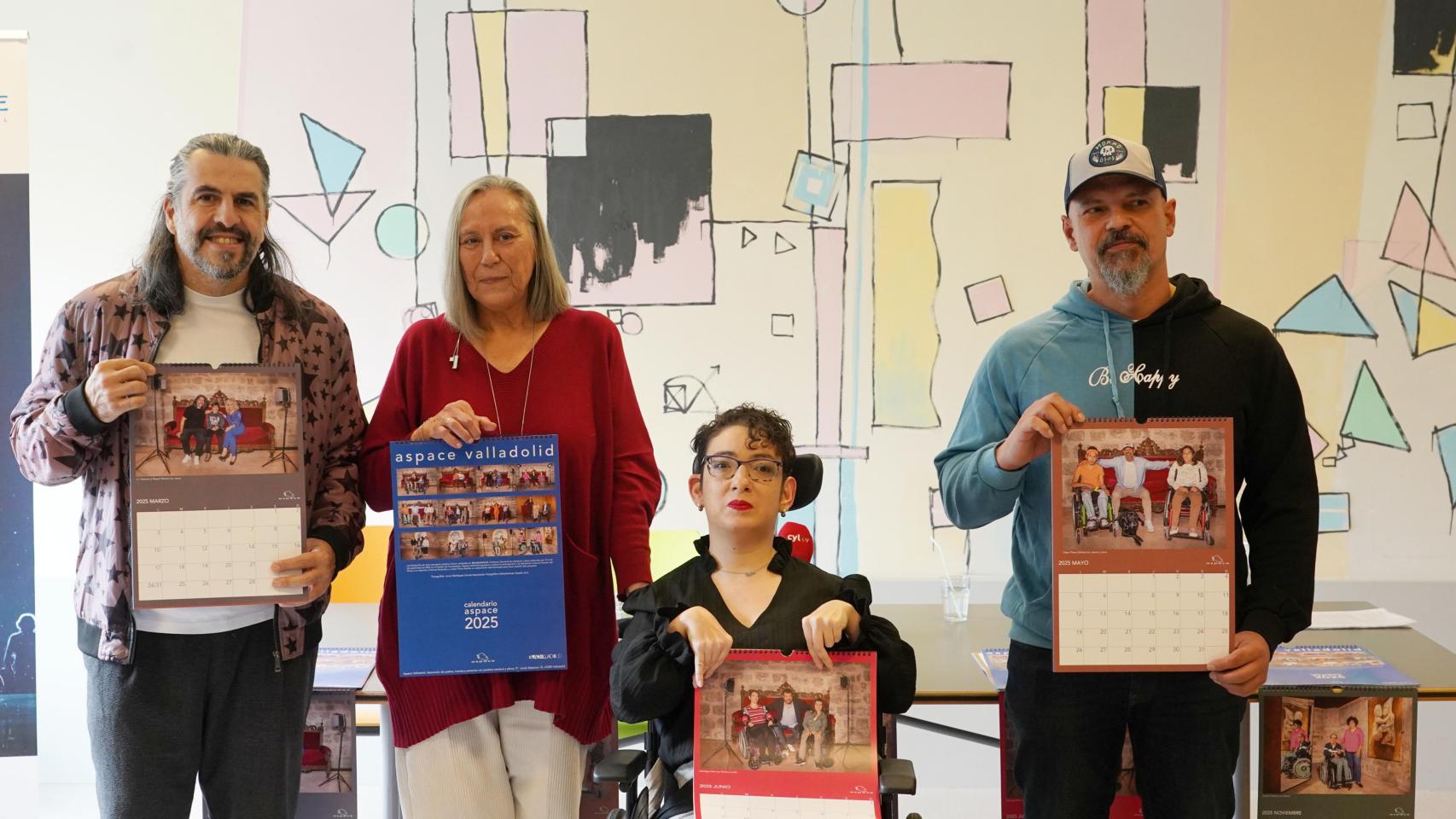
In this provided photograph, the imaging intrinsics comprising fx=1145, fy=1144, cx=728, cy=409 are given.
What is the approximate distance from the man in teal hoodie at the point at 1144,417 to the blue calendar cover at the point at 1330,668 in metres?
0.79

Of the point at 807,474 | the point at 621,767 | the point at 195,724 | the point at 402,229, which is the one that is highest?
the point at 402,229

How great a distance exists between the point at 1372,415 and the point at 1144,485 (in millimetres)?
2740

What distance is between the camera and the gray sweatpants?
219 centimetres

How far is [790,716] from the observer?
2170mm

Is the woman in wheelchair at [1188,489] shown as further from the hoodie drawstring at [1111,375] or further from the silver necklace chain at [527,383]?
the silver necklace chain at [527,383]

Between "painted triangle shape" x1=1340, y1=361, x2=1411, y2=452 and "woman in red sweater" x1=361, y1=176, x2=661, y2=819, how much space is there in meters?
3.13

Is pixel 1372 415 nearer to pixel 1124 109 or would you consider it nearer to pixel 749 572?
pixel 1124 109

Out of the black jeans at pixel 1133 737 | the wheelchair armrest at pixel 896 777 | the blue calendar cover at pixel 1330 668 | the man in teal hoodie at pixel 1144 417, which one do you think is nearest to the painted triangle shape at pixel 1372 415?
the blue calendar cover at pixel 1330 668

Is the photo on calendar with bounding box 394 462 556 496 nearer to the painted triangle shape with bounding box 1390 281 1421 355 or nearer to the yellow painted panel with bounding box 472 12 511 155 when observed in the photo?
the yellow painted panel with bounding box 472 12 511 155

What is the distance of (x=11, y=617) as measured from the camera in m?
3.25

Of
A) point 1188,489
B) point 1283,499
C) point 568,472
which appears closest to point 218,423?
point 568,472

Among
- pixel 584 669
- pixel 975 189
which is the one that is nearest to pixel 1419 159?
pixel 975 189

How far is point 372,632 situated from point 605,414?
147 centimetres

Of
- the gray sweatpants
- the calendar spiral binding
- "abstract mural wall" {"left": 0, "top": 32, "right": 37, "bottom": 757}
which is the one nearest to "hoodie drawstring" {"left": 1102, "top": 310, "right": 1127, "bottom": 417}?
the calendar spiral binding
